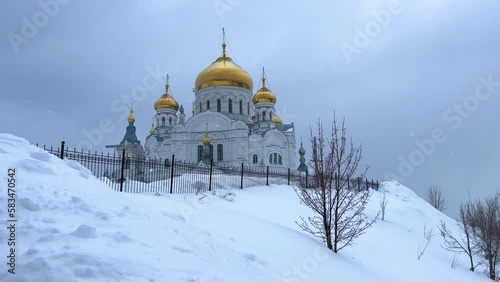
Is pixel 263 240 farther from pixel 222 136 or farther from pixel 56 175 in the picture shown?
pixel 222 136

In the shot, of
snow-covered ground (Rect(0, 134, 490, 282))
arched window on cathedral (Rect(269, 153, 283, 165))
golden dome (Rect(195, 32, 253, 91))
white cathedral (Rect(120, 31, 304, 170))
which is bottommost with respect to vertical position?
snow-covered ground (Rect(0, 134, 490, 282))

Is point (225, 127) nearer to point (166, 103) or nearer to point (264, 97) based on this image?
point (264, 97)

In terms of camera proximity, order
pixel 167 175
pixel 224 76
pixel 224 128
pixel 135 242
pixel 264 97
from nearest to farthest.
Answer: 1. pixel 135 242
2. pixel 167 175
3. pixel 224 128
4. pixel 224 76
5. pixel 264 97

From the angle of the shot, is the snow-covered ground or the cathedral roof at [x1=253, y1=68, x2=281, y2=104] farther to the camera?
the cathedral roof at [x1=253, y1=68, x2=281, y2=104]

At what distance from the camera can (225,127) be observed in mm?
36812

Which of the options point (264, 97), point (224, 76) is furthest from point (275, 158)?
point (224, 76)

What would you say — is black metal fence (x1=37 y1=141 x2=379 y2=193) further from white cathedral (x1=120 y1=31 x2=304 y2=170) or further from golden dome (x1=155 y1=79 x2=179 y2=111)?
golden dome (x1=155 y1=79 x2=179 y2=111)

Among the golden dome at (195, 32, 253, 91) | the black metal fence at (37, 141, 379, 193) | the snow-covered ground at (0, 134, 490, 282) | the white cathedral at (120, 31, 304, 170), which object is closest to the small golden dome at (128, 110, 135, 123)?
the white cathedral at (120, 31, 304, 170)

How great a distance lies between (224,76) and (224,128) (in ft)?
22.4

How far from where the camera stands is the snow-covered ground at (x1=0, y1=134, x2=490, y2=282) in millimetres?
4191

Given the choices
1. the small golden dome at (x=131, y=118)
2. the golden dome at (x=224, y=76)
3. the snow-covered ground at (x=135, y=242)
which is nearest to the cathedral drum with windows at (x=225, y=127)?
the golden dome at (x=224, y=76)

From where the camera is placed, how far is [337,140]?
8992 millimetres

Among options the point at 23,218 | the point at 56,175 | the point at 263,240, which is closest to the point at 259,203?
the point at 263,240

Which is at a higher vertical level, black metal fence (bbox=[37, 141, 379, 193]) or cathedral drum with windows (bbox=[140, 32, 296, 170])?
cathedral drum with windows (bbox=[140, 32, 296, 170])
